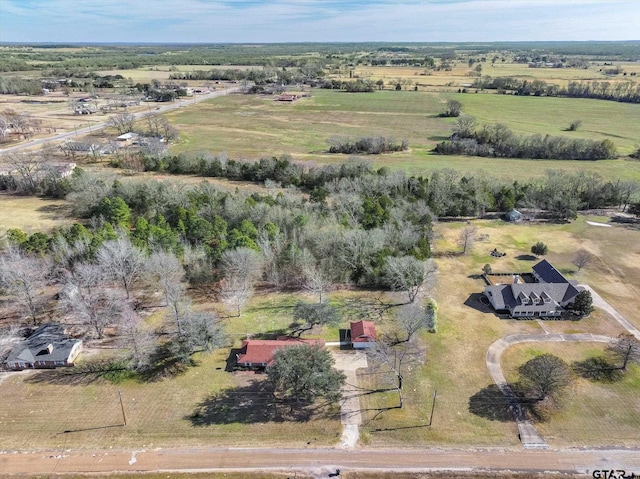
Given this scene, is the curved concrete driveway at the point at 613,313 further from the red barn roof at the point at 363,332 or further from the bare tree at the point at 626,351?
the red barn roof at the point at 363,332

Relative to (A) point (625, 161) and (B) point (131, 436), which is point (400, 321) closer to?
(B) point (131, 436)

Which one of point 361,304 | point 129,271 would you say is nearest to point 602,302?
point 361,304

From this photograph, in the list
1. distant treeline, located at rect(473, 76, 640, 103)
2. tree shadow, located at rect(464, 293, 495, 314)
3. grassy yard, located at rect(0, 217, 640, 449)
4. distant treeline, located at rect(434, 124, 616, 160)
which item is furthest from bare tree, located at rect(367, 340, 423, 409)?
distant treeline, located at rect(473, 76, 640, 103)

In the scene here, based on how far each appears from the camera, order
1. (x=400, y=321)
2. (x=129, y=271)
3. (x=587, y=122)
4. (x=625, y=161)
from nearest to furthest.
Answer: (x=400, y=321) → (x=129, y=271) → (x=625, y=161) → (x=587, y=122)

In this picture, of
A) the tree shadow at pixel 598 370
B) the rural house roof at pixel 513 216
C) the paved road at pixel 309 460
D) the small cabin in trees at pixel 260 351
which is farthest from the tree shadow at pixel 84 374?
the rural house roof at pixel 513 216

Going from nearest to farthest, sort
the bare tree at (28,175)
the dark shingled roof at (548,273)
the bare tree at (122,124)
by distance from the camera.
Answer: the dark shingled roof at (548,273), the bare tree at (28,175), the bare tree at (122,124)

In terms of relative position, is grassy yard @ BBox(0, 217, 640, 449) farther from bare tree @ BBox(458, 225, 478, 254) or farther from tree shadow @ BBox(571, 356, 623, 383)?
bare tree @ BBox(458, 225, 478, 254)

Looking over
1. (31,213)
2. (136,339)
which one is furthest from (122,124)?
(136,339)
